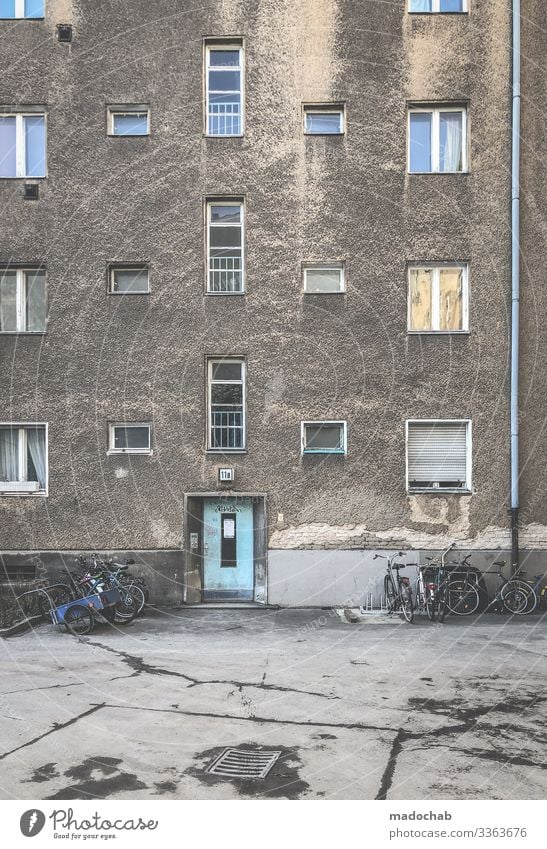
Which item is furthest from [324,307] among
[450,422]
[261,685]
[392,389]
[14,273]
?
[261,685]

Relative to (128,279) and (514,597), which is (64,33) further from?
(514,597)

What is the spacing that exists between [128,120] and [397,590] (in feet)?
35.2

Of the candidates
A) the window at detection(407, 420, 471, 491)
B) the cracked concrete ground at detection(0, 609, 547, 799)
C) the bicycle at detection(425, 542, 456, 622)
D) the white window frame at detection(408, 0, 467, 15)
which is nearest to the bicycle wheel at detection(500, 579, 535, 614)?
the bicycle at detection(425, 542, 456, 622)

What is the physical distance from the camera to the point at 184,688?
8.39m

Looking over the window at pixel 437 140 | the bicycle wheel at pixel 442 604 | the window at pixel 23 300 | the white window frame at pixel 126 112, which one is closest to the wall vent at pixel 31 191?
the window at pixel 23 300

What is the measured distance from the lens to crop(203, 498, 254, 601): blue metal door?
14.9 metres

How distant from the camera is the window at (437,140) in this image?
15.0 meters

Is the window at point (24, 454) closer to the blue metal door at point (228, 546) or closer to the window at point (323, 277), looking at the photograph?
the blue metal door at point (228, 546)

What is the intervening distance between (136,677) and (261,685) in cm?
155

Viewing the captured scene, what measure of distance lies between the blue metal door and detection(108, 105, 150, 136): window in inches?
301

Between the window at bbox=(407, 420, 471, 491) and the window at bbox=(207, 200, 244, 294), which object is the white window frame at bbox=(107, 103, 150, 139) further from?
the window at bbox=(407, 420, 471, 491)

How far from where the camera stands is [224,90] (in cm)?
1506

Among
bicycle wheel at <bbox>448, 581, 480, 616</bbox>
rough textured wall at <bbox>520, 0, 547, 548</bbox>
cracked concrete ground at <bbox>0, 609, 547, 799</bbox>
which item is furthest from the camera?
rough textured wall at <bbox>520, 0, 547, 548</bbox>

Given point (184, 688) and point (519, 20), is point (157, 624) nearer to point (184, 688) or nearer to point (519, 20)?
point (184, 688)
